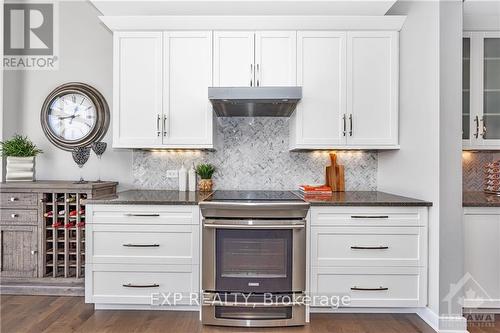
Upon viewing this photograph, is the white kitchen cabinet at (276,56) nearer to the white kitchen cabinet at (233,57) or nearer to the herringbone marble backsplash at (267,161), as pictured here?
the white kitchen cabinet at (233,57)

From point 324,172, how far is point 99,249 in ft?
6.97

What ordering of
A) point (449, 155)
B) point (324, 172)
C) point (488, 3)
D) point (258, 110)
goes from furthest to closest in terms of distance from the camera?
point (324, 172) → point (258, 110) → point (488, 3) → point (449, 155)

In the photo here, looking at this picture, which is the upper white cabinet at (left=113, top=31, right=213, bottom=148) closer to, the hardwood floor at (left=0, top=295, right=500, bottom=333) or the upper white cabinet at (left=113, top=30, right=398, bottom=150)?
the upper white cabinet at (left=113, top=30, right=398, bottom=150)

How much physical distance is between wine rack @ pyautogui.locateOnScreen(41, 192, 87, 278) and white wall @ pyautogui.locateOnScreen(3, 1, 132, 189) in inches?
17.8

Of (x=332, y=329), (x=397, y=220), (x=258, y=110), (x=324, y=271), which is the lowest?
(x=332, y=329)

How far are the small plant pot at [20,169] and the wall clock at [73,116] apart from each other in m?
0.34

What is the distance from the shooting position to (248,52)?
111 inches

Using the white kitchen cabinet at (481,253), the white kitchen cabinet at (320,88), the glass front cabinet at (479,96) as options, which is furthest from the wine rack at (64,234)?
the glass front cabinet at (479,96)

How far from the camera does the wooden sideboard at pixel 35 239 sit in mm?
2887

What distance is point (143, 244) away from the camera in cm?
251

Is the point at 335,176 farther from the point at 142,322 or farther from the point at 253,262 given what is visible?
the point at 142,322

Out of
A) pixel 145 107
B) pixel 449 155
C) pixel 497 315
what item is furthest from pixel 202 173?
pixel 497 315

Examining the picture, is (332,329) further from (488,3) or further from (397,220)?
(488,3)

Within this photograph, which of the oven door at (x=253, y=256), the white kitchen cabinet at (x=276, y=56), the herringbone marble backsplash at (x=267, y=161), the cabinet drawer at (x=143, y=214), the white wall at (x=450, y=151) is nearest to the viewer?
the white wall at (x=450, y=151)
